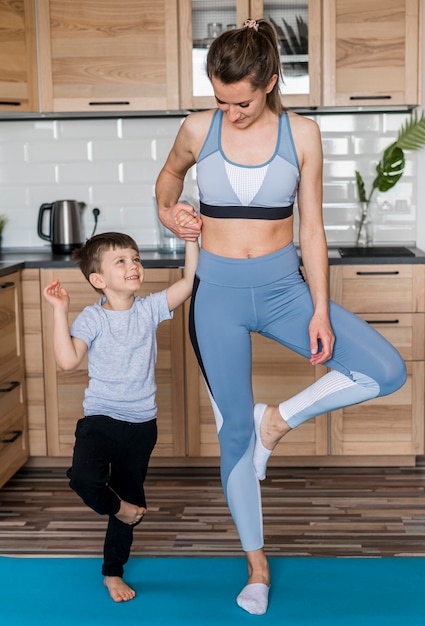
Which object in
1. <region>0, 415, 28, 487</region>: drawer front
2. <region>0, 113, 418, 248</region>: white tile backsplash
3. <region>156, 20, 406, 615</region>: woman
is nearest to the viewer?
<region>156, 20, 406, 615</region>: woman

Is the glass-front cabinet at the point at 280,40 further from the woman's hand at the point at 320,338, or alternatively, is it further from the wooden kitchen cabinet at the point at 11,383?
the woman's hand at the point at 320,338

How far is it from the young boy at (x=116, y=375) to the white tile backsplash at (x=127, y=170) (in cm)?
177

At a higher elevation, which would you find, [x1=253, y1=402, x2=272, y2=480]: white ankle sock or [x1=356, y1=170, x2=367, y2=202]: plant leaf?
[x1=356, y1=170, x2=367, y2=202]: plant leaf

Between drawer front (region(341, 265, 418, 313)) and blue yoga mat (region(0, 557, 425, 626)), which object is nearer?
blue yoga mat (region(0, 557, 425, 626))

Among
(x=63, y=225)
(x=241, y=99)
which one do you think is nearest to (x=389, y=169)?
(x=63, y=225)

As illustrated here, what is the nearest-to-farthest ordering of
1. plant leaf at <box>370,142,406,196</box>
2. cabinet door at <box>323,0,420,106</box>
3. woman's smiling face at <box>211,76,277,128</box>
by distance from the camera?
woman's smiling face at <box>211,76,277,128</box>, cabinet door at <box>323,0,420,106</box>, plant leaf at <box>370,142,406,196</box>

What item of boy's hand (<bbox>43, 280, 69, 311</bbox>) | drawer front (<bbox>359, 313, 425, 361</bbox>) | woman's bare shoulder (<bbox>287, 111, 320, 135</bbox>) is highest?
woman's bare shoulder (<bbox>287, 111, 320, 135</bbox>)

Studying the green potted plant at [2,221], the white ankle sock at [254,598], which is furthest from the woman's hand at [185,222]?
the green potted plant at [2,221]

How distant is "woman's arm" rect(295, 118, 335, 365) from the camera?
2.20 m

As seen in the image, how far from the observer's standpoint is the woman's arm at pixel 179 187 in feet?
7.55

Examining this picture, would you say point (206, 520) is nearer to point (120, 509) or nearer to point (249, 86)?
point (120, 509)

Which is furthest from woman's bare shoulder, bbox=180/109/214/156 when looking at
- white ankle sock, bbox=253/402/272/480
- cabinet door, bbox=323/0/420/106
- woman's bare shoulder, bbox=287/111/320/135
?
cabinet door, bbox=323/0/420/106

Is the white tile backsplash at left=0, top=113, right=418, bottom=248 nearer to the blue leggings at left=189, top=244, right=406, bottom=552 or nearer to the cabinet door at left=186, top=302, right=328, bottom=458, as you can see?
the cabinet door at left=186, top=302, right=328, bottom=458

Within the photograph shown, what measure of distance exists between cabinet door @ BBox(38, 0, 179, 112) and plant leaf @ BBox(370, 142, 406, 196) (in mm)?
975
